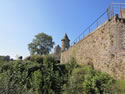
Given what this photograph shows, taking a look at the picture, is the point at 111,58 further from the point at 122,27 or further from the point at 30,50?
the point at 30,50

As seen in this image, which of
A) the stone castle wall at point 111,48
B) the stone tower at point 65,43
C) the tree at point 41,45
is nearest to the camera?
the stone castle wall at point 111,48

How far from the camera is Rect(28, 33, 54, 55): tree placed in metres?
33.4

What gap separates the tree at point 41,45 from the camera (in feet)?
110

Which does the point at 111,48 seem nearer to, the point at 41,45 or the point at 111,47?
the point at 111,47

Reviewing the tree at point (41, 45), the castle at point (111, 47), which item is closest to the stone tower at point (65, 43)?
the tree at point (41, 45)

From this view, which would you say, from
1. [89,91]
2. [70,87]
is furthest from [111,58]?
[70,87]

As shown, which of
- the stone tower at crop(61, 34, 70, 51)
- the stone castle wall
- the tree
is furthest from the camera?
the tree

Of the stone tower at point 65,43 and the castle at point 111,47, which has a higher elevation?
the stone tower at point 65,43

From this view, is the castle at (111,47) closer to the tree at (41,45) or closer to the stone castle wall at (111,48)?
the stone castle wall at (111,48)

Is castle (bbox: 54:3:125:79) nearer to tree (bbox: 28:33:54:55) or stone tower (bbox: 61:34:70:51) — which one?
stone tower (bbox: 61:34:70:51)

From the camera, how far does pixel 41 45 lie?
34.0 meters

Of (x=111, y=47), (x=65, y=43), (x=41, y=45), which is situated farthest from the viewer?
(x=41, y=45)

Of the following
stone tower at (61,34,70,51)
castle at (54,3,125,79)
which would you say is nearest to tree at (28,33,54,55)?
stone tower at (61,34,70,51)

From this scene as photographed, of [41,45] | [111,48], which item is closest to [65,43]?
[41,45]
